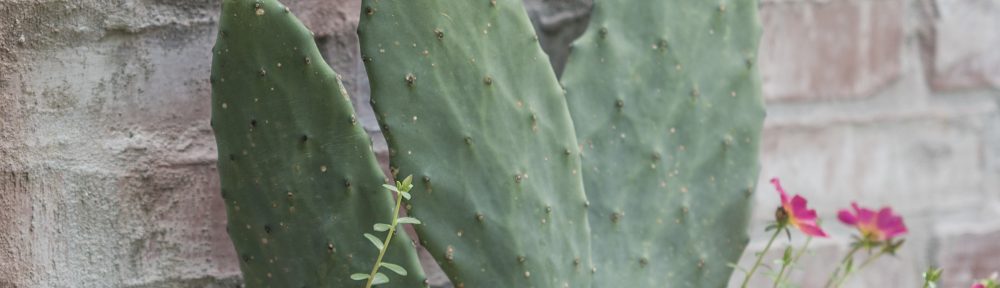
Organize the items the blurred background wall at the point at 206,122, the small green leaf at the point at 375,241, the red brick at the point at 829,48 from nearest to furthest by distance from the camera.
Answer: the small green leaf at the point at 375,241 < the blurred background wall at the point at 206,122 < the red brick at the point at 829,48

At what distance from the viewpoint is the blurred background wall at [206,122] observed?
3.12ft

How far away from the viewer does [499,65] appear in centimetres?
91

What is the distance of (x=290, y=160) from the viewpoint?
86 cm

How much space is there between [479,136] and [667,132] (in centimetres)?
24

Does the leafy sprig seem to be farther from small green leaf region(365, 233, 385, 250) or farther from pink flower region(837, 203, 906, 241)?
pink flower region(837, 203, 906, 241)

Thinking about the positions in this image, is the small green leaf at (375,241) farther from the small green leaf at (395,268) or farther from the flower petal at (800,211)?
the flower petal at (800,211)

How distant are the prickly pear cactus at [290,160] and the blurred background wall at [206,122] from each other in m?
0.16

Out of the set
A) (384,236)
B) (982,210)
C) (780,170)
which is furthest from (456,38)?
(982,210)

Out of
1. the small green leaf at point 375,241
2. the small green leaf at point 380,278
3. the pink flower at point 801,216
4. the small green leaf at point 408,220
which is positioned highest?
the small green leaf at point 408,220

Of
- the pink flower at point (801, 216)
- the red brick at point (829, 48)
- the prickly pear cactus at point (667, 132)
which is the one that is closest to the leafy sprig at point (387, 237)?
the prickly pear cactus at point (667, 132)

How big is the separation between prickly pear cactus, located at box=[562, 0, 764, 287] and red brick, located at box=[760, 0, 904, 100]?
12.0 inches

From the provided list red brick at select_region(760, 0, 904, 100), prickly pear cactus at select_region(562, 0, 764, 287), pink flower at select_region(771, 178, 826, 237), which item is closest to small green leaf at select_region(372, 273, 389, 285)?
prickly pear cactus at select_region(562, 0, 764, 287)

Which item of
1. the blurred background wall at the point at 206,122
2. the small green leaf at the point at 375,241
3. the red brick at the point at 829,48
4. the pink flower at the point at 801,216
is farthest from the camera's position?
the red brick at the point at 829,48

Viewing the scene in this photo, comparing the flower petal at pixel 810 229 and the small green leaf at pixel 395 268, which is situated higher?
the small green leaf at pixel 395 268
